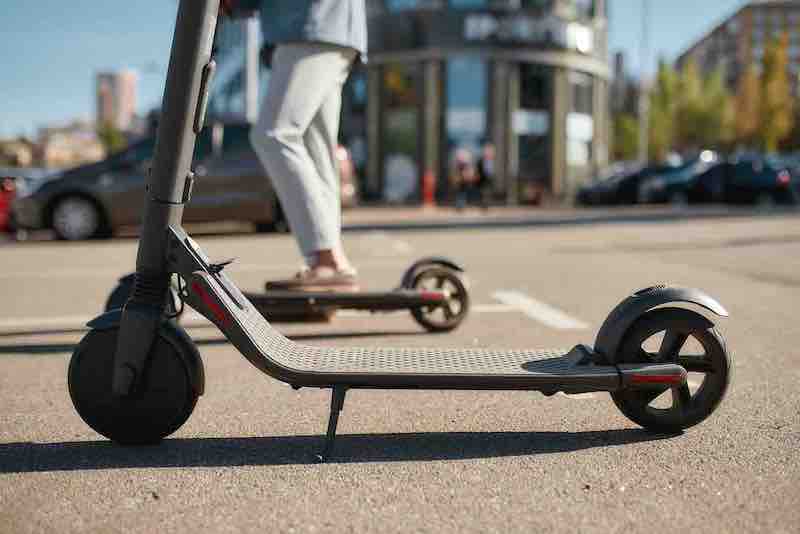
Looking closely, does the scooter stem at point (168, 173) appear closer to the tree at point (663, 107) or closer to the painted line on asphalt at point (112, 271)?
the painted line on asphalt at point (112, 271)

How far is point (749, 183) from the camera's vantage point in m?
24.9

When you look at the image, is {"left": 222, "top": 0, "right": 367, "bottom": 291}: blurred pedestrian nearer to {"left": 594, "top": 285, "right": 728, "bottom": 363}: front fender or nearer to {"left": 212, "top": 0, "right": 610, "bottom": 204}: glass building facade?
{"left": 594, "top": 285, "right": 728, "bottom": 363}: front fender

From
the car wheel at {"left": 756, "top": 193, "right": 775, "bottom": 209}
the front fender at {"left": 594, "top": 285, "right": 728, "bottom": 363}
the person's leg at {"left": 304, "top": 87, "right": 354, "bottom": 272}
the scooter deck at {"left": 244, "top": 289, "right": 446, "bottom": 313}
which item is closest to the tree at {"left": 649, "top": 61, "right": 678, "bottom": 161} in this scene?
the car wheel at {"left": 756, "top": 193, "right": 775, "bottom": 209}

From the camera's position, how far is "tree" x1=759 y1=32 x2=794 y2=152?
6172 cm

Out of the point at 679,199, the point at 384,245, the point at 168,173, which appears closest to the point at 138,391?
the point at 168,173

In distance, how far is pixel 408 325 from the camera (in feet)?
17.6

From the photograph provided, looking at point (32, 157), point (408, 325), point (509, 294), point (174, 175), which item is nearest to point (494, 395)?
point (174, 175)

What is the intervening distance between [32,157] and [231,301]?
140m

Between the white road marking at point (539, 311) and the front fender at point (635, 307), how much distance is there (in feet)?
7.24

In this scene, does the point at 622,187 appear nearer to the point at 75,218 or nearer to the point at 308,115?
the point at 75,218

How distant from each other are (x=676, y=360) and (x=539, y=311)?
2.85 metres

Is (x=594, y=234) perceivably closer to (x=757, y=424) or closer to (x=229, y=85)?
(x=757, y=424)

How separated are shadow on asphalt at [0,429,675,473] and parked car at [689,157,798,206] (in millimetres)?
23474

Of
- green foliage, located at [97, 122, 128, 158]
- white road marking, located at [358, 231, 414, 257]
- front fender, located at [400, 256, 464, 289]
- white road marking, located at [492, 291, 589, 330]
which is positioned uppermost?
green foliage, located at [97, 122, 128, 158]
